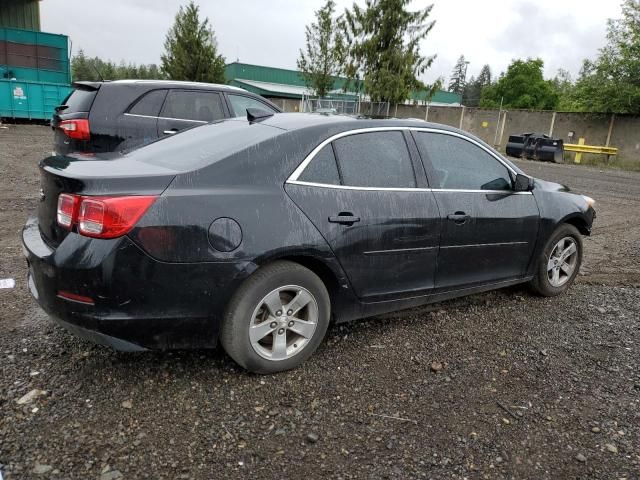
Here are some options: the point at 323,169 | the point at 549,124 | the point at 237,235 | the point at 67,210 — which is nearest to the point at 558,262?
the point at 323,169

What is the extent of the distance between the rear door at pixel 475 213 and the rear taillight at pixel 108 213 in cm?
201

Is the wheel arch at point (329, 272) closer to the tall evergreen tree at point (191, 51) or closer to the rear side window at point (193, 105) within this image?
the rear side window at point (193, 105)

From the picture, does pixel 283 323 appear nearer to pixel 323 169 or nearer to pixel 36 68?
pixel 323 169

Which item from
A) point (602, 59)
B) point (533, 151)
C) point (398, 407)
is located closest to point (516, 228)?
point (398, 407)

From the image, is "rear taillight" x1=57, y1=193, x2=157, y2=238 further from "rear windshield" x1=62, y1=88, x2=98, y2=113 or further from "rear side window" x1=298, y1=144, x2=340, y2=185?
"rear windshield" x1=62, y1=88, x2=98, y2=113

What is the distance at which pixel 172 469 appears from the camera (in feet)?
7.38

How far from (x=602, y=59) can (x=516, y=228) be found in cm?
2548

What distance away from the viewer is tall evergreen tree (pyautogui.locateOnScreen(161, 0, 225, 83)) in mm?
30562

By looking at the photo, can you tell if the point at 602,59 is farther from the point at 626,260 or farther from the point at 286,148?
the point at 286,148

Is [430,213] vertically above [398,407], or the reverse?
[430,213]

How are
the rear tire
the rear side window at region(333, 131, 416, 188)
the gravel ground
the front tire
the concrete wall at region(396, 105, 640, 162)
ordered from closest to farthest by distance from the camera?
the gravel ground
the front tire
the rear side window at region(333, 131, 416, 188)
the rear tire
the concrete wall at region(396, 105, 640, 162)

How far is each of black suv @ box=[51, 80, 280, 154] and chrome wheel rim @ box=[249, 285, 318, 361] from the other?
3.70 m

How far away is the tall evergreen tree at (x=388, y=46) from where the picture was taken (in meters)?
30.2

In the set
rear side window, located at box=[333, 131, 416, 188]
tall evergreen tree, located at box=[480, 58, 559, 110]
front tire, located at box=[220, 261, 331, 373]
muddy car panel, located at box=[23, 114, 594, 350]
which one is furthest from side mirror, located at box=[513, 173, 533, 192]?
tall evergreen tree, located at box=[480, 58, 559, 110]
